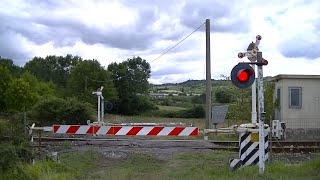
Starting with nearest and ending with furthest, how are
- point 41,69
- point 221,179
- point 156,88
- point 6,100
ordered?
point 221,179 → point 6,100 → point 156,88 → point 41,69

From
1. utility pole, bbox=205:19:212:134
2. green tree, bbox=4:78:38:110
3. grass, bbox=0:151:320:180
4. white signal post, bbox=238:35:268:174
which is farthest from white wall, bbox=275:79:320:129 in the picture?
green tree, bbox=4:78:38:110

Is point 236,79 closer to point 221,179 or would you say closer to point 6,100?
point 221,179

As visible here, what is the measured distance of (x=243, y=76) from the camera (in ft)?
38.4

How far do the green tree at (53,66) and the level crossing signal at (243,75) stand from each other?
11264cm

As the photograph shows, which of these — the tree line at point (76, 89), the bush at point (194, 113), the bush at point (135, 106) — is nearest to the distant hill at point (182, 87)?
the tree line at point (76, 89)

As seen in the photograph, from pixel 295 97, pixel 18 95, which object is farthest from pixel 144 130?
pixel 18 95

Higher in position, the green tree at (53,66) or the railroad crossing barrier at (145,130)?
the green tree at (53,66)

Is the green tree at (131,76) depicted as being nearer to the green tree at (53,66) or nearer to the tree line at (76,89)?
the tree line at (76,89)

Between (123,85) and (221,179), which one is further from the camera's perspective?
(123,85)

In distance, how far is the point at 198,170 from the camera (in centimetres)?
1230

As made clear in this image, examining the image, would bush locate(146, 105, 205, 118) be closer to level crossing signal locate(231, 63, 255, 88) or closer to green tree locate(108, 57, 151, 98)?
green tree locate(108, 57, 151, 98)

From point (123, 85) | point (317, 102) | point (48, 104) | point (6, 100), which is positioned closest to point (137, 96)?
point (123, 85)

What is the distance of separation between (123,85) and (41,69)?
43.1 m

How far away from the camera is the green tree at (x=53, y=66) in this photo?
4833 inches
